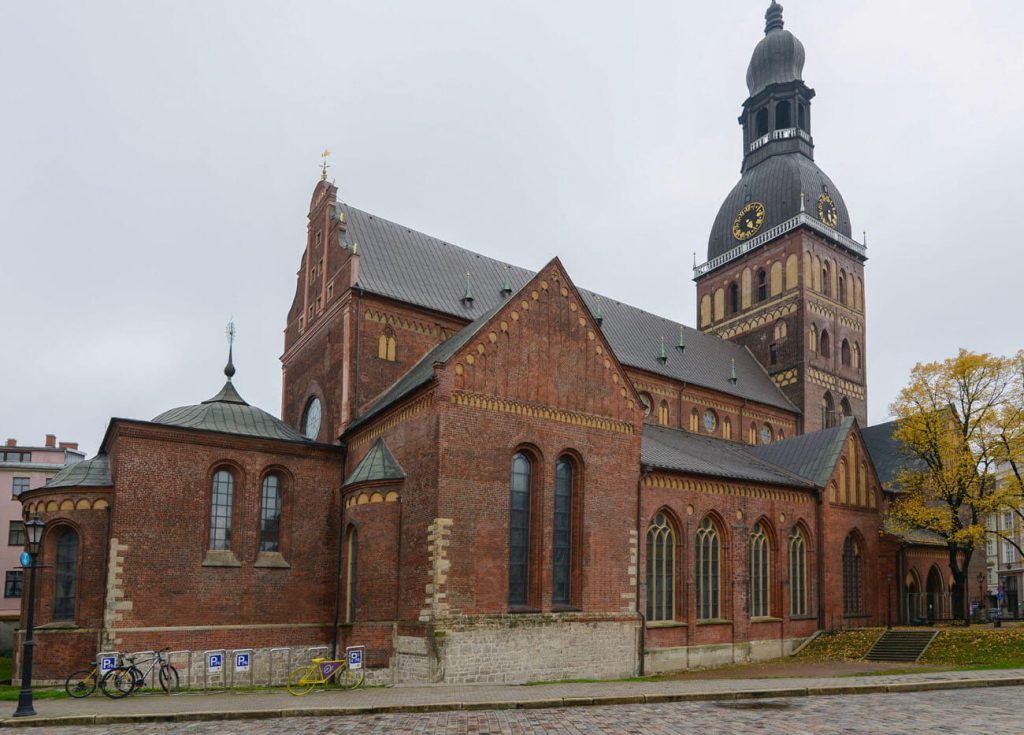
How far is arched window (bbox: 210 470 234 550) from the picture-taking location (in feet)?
98.4

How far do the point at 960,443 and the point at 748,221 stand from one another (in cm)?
2271

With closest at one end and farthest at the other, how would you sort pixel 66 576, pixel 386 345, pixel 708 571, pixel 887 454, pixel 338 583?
1. pixel 66 576
2. pixel 338 583
3. pixel 386 345
4. pixel 708 571
5. pixel 887 454

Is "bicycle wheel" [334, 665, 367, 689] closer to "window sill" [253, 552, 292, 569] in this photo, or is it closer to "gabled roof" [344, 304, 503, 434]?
"window sill" [253, 552, 292, 569]

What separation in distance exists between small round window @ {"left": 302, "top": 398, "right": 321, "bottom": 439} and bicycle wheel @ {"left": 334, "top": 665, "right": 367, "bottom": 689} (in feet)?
40.4

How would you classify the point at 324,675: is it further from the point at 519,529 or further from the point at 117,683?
the point at 519,529

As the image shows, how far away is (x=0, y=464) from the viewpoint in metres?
68.3

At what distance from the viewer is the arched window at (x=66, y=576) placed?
28.0 meters

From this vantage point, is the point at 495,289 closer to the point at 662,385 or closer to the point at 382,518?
the point at 662,385

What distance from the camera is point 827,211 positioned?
55781 mm

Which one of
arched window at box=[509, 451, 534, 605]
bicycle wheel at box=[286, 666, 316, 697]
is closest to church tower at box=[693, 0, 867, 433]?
arched window at box=[509, 451, 534, 605]

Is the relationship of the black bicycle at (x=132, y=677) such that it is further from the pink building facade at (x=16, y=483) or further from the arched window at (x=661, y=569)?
the pink building facade at (x=16, y=483)

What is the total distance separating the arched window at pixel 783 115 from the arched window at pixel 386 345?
116ft

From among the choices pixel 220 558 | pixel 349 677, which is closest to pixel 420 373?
pixel 220 558

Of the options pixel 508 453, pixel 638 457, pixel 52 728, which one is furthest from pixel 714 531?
pixel 52 728
